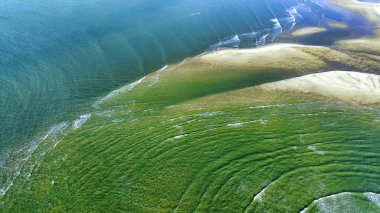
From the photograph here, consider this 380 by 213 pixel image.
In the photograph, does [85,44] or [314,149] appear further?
[85,44]

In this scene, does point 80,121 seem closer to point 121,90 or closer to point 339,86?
point 121,90

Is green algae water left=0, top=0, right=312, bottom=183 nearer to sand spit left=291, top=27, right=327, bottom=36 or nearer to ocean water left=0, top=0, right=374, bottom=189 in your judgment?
ocean water left=0, top=0, right=374, bottom=189

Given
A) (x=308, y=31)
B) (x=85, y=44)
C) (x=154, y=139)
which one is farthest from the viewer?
(x=308, y=31)

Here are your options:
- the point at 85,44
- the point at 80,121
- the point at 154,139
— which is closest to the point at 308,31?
the point at 85,44

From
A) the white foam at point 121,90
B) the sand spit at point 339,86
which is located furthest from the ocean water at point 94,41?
the sand spit at point 339,86

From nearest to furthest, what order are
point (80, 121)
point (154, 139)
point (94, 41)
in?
point (154, 139) < point (80, 121) < point (94, 41)

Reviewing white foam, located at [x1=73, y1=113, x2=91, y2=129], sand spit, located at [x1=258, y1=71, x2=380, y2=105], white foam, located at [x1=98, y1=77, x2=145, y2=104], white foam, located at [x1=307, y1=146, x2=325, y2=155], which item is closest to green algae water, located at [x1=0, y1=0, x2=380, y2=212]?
white foam, located at [x1=307, y1=146, x2=325, y2=155]

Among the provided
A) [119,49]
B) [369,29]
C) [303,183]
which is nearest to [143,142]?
[303,183]

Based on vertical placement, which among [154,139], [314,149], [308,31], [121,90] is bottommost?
[314,149]
